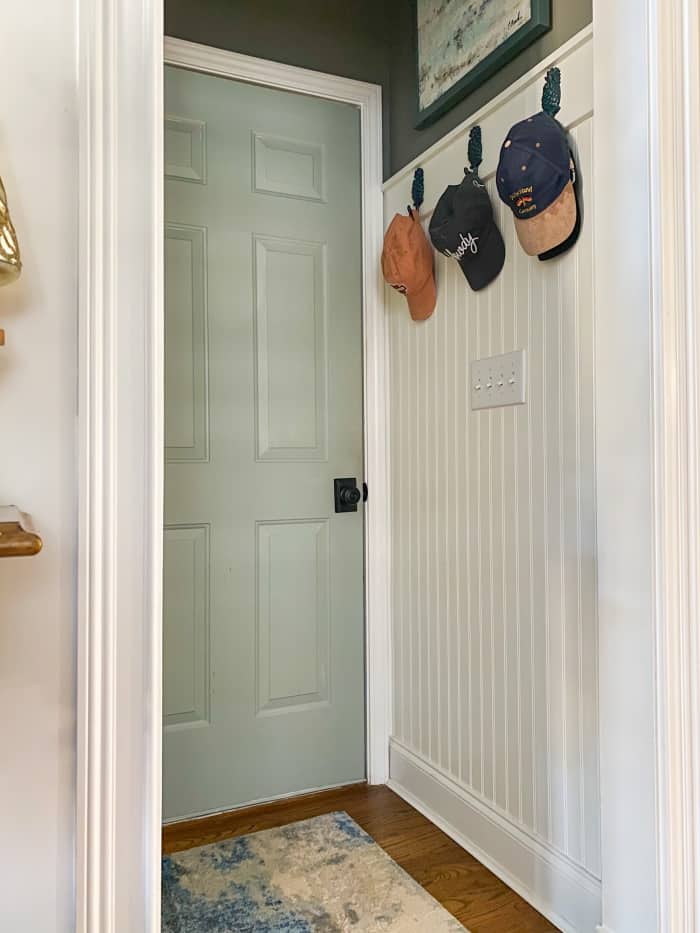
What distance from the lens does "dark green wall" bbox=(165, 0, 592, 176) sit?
1.88 metres

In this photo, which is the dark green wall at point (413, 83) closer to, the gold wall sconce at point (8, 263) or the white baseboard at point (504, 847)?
the gold wall sconce at point (8, 263)

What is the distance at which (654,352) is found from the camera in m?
1.17

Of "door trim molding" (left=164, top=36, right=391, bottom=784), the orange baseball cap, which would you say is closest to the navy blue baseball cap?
the orange baseball cap

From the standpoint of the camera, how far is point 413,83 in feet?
6.48

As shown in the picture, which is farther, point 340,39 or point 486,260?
point 340,39

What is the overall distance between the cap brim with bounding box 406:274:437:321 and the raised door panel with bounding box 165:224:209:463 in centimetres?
57

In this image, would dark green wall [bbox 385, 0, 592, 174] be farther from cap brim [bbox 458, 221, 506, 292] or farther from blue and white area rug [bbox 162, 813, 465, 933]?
blue and white area rug [bbox 162, 813, 465, 933]

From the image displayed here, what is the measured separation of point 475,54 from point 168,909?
2.11 m

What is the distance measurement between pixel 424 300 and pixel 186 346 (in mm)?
659

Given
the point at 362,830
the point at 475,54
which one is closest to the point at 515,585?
the point at 362,830

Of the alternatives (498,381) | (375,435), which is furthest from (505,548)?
(375,435)

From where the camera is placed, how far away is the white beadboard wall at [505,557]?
138cm

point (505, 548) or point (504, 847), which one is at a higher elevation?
point (505, 548)

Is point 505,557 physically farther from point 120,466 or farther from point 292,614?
point 120,466
